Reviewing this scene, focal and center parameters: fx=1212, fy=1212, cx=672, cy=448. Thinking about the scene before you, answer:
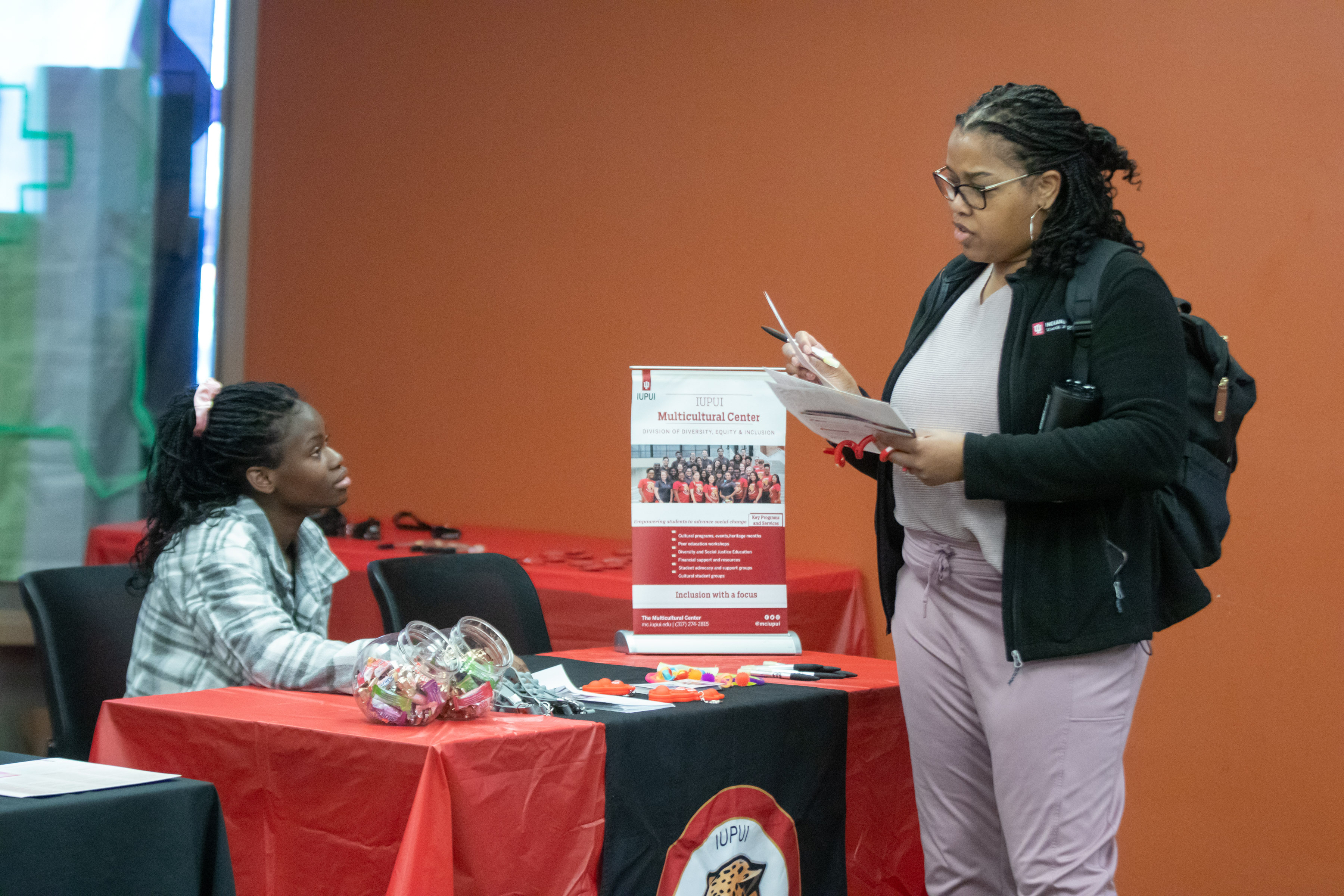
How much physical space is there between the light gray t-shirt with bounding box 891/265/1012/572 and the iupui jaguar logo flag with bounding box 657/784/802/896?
1.65 feet

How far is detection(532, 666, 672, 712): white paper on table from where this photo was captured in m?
1.77

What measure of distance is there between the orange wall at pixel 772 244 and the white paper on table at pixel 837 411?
65.6 inches

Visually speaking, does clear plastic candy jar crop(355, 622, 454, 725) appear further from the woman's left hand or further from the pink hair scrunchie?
the pink hair scrunchie

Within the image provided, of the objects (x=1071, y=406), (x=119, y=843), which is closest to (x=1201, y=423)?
(x=1071, y=406)

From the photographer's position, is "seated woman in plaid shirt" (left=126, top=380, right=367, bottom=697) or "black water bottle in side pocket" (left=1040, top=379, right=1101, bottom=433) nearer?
"black water bottle in side pocket" (left=1040, top=379, right=1101, bottom=433)

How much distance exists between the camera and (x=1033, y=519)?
1.58 meters

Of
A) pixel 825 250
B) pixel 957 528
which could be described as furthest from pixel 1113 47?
pixel 957 528

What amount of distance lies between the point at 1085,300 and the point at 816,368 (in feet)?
1.47

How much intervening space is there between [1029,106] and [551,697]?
1.06 m

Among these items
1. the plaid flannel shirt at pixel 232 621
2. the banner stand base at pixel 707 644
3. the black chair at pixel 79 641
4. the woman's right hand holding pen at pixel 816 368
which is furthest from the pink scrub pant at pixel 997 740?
the black chair at pixel 79 641

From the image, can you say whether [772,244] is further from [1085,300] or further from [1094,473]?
[1094,473]

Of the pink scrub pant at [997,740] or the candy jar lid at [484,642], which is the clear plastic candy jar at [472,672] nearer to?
the candy jar lid at [484,642]

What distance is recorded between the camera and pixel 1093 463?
1487 millimetres

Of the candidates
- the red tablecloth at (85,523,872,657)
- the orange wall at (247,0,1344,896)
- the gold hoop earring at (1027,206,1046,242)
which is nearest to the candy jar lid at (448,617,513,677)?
the gold hoop earring at (1027,206,1046,242)
